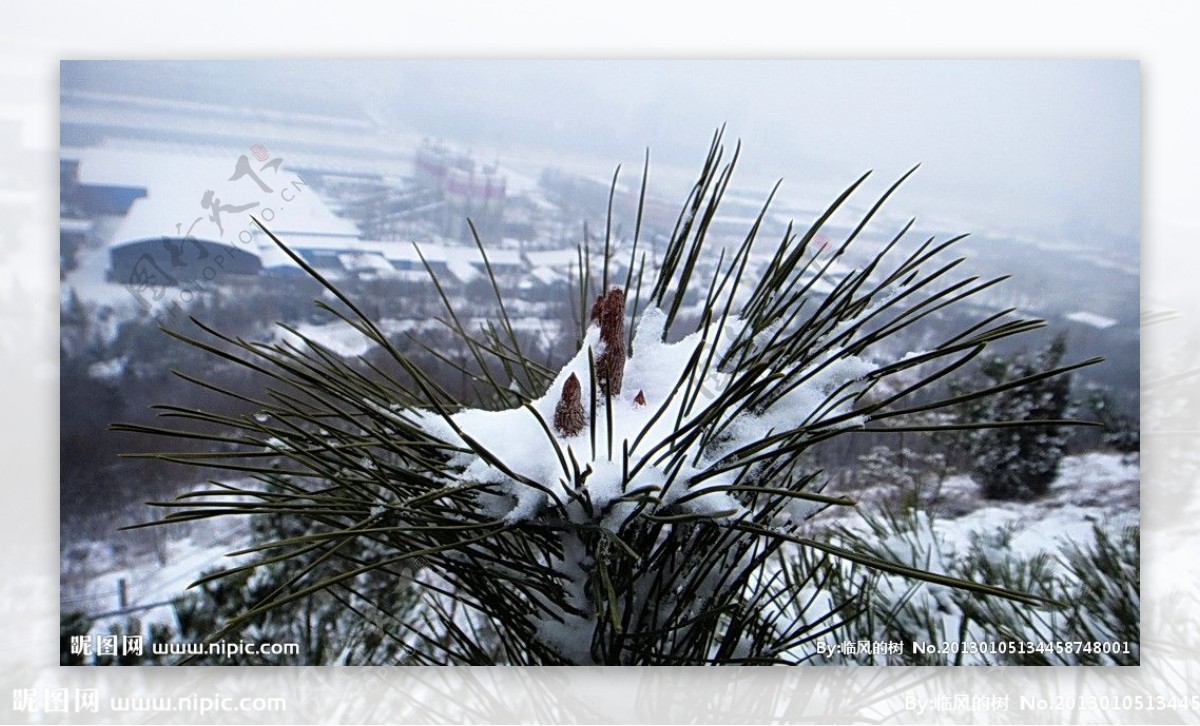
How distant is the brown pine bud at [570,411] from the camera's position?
42cm

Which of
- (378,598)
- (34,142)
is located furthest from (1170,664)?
(34,142)

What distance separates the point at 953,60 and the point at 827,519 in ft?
1.54

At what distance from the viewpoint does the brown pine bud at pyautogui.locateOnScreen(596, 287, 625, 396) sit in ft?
1.38

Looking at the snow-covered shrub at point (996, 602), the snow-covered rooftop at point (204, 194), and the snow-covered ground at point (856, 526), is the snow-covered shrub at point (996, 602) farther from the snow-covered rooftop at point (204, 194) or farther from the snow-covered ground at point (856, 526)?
the snow-covered rooftop at point (204, 194)

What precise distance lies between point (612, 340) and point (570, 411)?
0.13 ft

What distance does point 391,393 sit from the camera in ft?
1.58

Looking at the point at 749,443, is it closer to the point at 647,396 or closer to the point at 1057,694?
the point at 647,396

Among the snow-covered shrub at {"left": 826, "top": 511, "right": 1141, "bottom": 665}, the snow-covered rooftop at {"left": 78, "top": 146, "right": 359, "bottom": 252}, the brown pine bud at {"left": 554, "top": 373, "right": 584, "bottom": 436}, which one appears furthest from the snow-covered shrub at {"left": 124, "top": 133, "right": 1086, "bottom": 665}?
the snow-covered rooftop at {"left": 78, "top": 146, "right": 359, "bottom": 252}

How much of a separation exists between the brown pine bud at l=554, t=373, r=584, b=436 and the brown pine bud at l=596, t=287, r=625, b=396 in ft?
0.05

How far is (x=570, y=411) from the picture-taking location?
425 mm

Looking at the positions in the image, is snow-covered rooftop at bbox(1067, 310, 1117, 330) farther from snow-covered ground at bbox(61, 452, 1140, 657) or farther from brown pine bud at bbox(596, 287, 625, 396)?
brown pine bud at bbox(596, 287, 625, 396)

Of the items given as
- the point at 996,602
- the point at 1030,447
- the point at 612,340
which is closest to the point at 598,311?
the point at 612,340

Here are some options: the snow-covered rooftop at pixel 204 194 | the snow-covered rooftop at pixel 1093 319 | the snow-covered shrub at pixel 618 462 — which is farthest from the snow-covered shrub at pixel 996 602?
the snow-covered rooftop at pixel 204 194

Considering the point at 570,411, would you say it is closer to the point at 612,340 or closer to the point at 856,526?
the point at 612,340
